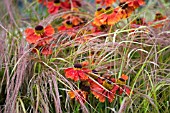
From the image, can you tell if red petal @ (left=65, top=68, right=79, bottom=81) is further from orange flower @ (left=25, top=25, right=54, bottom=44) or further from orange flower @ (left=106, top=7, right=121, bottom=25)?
orange flower @ (left=106, top=7, right=121, bottom=25)

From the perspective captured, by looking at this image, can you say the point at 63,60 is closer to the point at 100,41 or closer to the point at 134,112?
the point at 100,41

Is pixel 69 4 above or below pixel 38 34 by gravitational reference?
above

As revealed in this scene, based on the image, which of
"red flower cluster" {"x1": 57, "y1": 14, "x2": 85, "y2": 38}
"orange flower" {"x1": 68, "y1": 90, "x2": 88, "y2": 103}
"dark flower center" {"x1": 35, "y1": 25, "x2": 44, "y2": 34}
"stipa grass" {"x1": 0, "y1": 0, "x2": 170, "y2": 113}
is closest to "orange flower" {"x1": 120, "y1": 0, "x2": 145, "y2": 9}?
"stipa grass" {"x1": 0, "y1": 0, "x2": 170, "y2": 113}

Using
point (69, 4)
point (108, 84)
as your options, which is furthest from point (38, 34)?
point (69, 4)

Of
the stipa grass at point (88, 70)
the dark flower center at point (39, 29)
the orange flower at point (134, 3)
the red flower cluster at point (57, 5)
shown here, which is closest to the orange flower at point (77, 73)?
the stipa grass at point (88, 70)

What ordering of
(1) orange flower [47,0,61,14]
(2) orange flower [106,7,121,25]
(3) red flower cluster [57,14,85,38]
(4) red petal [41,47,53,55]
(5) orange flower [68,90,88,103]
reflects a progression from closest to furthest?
1. (5) orange flower [68,90,88,103]
2. (4) red petal [41,47,53,55]
3. (2) orange flower [106,7,121,25]
4. (3) red flower cluster [57,14,85,38]
5. (1) orange flower [47,0,61,14]

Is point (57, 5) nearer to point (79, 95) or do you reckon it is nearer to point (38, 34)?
point (38, 34)

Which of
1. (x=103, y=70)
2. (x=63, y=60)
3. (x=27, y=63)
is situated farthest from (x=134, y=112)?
(x=27, y=63)
